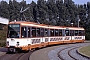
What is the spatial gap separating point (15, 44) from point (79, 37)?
20845 millimetres

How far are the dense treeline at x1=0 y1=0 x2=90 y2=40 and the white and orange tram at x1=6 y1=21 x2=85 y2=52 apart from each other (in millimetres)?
46203

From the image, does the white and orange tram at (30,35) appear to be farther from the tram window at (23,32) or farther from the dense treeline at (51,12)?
the dense treeline at (51,12)

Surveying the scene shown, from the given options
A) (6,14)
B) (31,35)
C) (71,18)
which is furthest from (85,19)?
(31,35)

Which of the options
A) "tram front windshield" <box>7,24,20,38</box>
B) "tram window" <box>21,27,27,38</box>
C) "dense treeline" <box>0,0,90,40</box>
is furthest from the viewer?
"dense treeline" <box>0,0,90,40</box>

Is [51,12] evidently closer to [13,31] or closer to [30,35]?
[30,35]

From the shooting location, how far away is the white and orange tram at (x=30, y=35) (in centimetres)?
2281

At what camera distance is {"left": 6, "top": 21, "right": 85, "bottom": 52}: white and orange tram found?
2281cm

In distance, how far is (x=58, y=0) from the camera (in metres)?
101

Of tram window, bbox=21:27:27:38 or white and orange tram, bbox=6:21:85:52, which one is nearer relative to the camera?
white and orange tram, bbox=6:21:85:52

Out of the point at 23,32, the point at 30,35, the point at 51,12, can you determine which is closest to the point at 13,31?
the point at 23,32

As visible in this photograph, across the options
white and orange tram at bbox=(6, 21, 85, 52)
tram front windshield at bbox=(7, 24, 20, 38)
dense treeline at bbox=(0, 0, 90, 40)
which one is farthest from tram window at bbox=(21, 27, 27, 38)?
dense treeline at bbox=(0, 0, 90, 40)

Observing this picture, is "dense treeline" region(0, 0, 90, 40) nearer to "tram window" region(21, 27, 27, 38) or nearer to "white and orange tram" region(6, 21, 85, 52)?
"white and orange tram" region(6, 21, 85, 52)

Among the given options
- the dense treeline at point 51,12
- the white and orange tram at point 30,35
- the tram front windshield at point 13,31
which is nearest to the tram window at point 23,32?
the white and orange tram at point 30,35

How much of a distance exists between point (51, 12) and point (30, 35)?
67.5 metres
